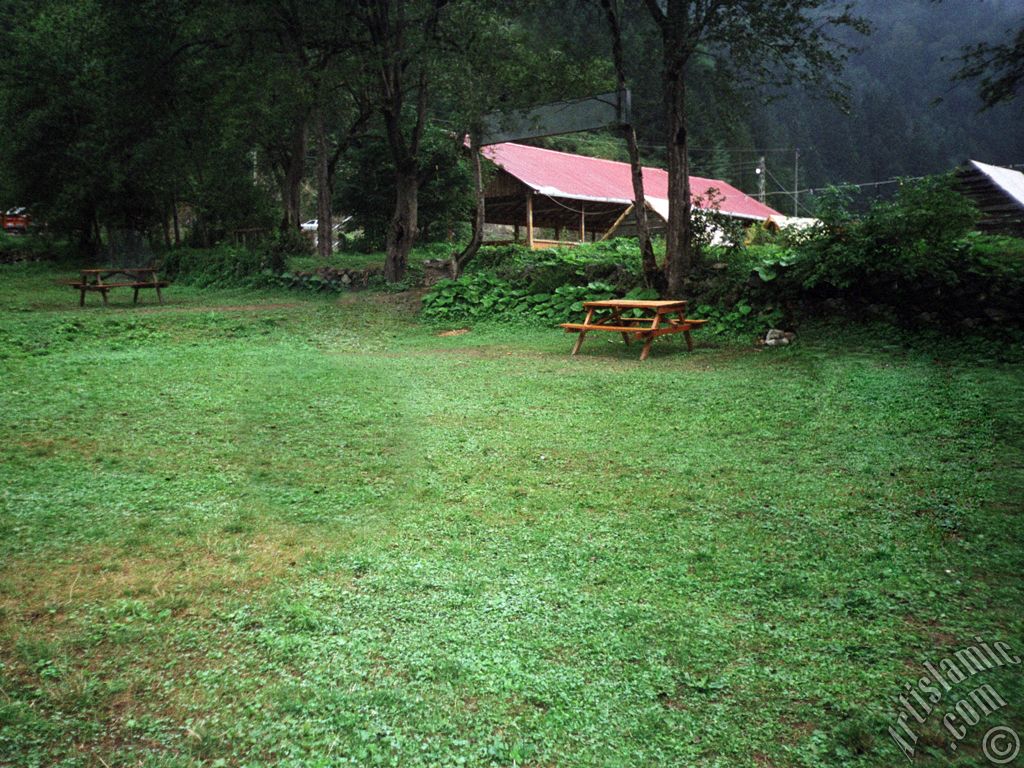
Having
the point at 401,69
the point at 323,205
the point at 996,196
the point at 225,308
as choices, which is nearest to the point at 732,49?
the point at 401,69

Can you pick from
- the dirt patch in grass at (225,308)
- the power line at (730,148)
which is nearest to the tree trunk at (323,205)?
the dirt patch in grass at (225,308)

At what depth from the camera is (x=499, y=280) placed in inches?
588

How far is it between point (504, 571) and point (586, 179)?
26.5 meters

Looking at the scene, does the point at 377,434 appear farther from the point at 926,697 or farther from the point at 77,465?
the point at 926,697

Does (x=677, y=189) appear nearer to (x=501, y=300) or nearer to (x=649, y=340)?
(x=649, y=340)

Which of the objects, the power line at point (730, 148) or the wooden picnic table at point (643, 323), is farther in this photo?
the power line at point (730, 148)

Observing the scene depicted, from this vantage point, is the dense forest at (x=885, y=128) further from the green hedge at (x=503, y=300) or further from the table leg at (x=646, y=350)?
the table leg at (x=646, y=350)

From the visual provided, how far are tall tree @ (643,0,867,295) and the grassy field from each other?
5464 mm

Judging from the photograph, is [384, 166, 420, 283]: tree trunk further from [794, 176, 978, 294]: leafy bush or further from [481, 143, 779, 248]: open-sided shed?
[794, 176, 978, 294]: leafy bush

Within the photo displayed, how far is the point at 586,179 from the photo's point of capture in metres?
28.4

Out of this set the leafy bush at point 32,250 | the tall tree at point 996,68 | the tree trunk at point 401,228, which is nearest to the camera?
the tall tree at point 996,68

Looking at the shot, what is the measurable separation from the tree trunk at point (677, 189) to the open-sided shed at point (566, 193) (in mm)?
11197

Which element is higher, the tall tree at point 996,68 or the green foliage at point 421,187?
the green foliage at point 421,187

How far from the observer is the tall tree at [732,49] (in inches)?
436
